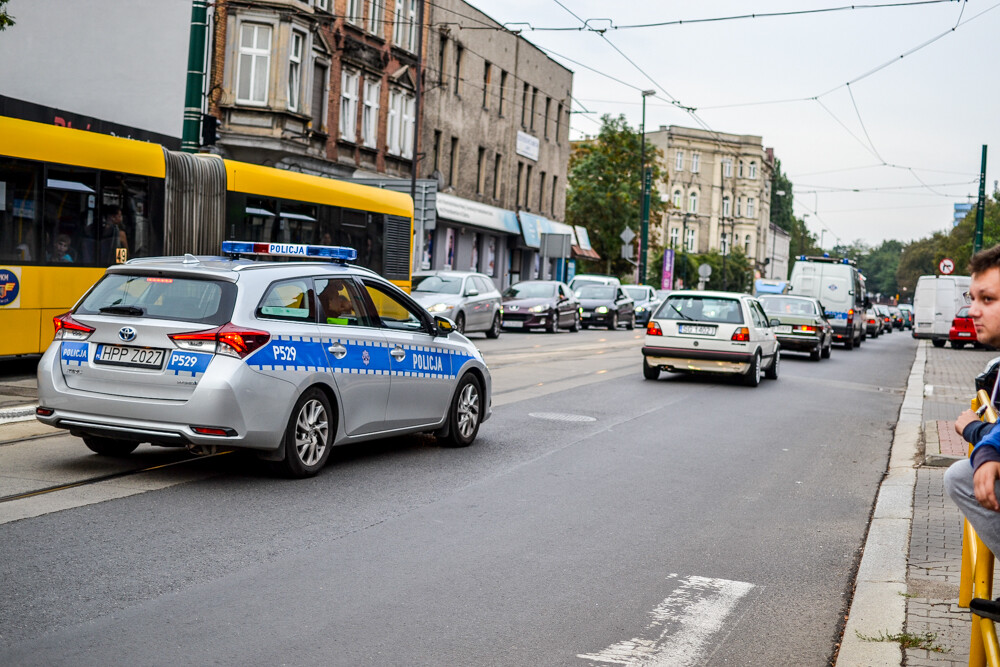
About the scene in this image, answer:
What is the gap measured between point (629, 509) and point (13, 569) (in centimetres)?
401

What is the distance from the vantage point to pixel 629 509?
8.01 meters

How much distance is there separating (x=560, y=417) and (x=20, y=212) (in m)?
6.98

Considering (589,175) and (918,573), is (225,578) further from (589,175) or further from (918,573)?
(589,175)

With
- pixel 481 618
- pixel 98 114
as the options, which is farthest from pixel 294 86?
pixel 481 618

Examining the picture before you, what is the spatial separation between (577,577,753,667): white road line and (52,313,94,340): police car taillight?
4.44m

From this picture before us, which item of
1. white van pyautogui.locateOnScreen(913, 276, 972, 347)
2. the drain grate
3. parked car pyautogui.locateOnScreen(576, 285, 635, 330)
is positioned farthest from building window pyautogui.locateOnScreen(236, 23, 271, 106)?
white van pyautogui.locateOnScreen(913, 276, 972, 347)

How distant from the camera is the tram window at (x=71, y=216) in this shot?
14.8 meters

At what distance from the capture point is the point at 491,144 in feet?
169

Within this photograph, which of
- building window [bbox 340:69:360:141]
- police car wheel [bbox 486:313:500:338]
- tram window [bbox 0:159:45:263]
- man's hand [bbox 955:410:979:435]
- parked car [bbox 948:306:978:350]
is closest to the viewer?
man's hand [bbox 955:410:979:435]

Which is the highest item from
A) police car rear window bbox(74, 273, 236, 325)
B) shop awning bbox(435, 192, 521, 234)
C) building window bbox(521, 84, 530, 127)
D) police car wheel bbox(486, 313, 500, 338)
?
building window bbox(521, 84, 530, 127)

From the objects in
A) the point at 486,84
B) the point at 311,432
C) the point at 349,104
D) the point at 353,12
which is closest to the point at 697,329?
the point at 311,432

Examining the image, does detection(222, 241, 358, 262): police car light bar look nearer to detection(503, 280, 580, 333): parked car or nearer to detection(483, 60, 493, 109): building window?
detection(503, 280, 580, 333): parked car

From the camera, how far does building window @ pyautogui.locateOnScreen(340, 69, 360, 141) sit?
3769 centimetres

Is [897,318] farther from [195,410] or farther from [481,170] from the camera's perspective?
[195,410]
